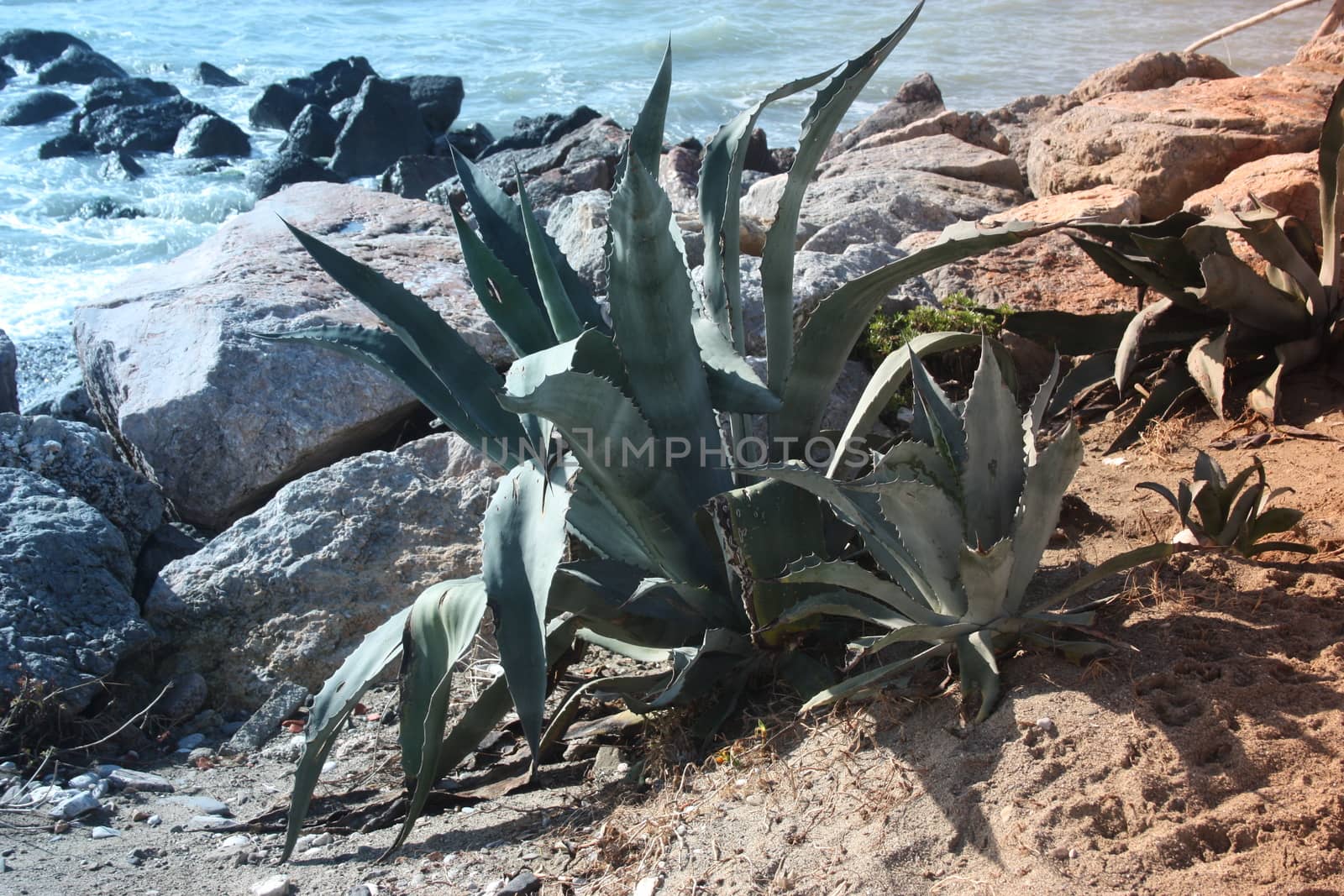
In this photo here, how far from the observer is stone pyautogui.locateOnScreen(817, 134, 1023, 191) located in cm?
686

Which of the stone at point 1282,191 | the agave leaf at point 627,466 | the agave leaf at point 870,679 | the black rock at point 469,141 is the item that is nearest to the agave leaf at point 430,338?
the agave leaf at point 627,466

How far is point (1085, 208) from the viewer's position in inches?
187

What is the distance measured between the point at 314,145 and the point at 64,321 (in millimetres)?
7223

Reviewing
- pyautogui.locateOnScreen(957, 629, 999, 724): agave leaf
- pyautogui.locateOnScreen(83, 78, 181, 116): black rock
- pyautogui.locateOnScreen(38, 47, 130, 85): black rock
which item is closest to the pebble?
pyautogui.locateOnScreen(957, 629, 999, 724): agave leaf

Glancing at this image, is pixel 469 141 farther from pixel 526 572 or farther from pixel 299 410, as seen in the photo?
pixel 526 572

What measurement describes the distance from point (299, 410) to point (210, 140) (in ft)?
43.1

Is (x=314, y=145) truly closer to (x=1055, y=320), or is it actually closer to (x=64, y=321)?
(x=64, y=321)

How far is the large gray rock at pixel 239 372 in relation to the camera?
408 cm

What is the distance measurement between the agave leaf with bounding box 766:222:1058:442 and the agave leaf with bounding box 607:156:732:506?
0.23m

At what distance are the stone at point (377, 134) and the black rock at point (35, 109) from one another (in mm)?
5612

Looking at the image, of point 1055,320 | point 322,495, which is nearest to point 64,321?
point 322,495

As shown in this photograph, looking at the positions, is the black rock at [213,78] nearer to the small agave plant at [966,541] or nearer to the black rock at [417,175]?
the black rock at [417,175]

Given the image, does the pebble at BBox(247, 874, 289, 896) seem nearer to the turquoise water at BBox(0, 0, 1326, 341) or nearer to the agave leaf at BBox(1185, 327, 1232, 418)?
the agave leaf at BBox(1185, 327, 1232, 418)

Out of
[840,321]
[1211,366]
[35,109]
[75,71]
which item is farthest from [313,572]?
[75,71]
